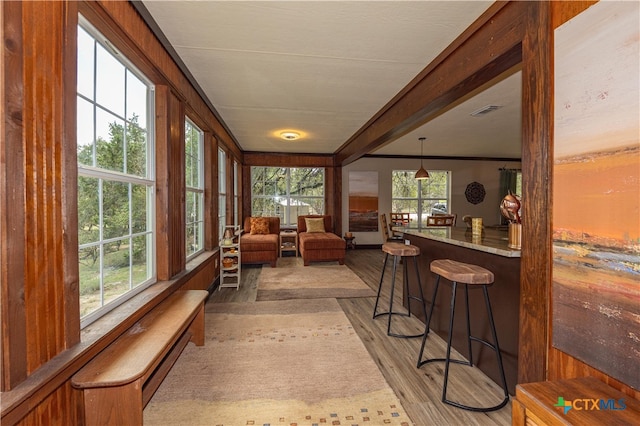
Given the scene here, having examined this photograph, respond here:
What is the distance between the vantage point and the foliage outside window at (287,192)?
7.45m

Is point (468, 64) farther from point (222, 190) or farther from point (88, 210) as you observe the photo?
point (222, 190)

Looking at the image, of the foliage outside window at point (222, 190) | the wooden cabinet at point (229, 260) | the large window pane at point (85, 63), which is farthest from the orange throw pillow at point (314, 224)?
the large window pane at point (85, 63)

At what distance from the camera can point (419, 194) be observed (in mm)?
8297

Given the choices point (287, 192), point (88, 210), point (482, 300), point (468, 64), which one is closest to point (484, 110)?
point (468, 64)

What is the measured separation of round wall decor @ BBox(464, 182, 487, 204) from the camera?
328 inches

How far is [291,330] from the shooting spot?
2875 mm

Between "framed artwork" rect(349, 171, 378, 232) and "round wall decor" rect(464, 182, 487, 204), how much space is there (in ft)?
8.68

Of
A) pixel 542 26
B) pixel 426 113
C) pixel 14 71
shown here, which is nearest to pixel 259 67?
pixel 426 113

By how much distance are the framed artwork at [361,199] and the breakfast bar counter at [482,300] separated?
510 cm

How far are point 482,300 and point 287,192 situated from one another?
5854 millimetres

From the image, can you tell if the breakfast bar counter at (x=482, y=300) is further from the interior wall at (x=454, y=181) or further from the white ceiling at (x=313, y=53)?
the interior wall at (x=454, y=181)

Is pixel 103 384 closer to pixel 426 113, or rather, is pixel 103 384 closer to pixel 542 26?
pixel 542 26

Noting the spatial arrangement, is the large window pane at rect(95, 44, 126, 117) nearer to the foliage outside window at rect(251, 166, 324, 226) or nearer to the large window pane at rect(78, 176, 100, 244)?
the large window pane at rect(78, 176, 100, 244)

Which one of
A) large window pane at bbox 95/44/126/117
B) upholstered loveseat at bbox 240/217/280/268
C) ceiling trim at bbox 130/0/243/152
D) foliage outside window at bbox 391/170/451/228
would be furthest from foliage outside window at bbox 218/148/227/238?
foliage outside window at bbox 391/170/451/228
